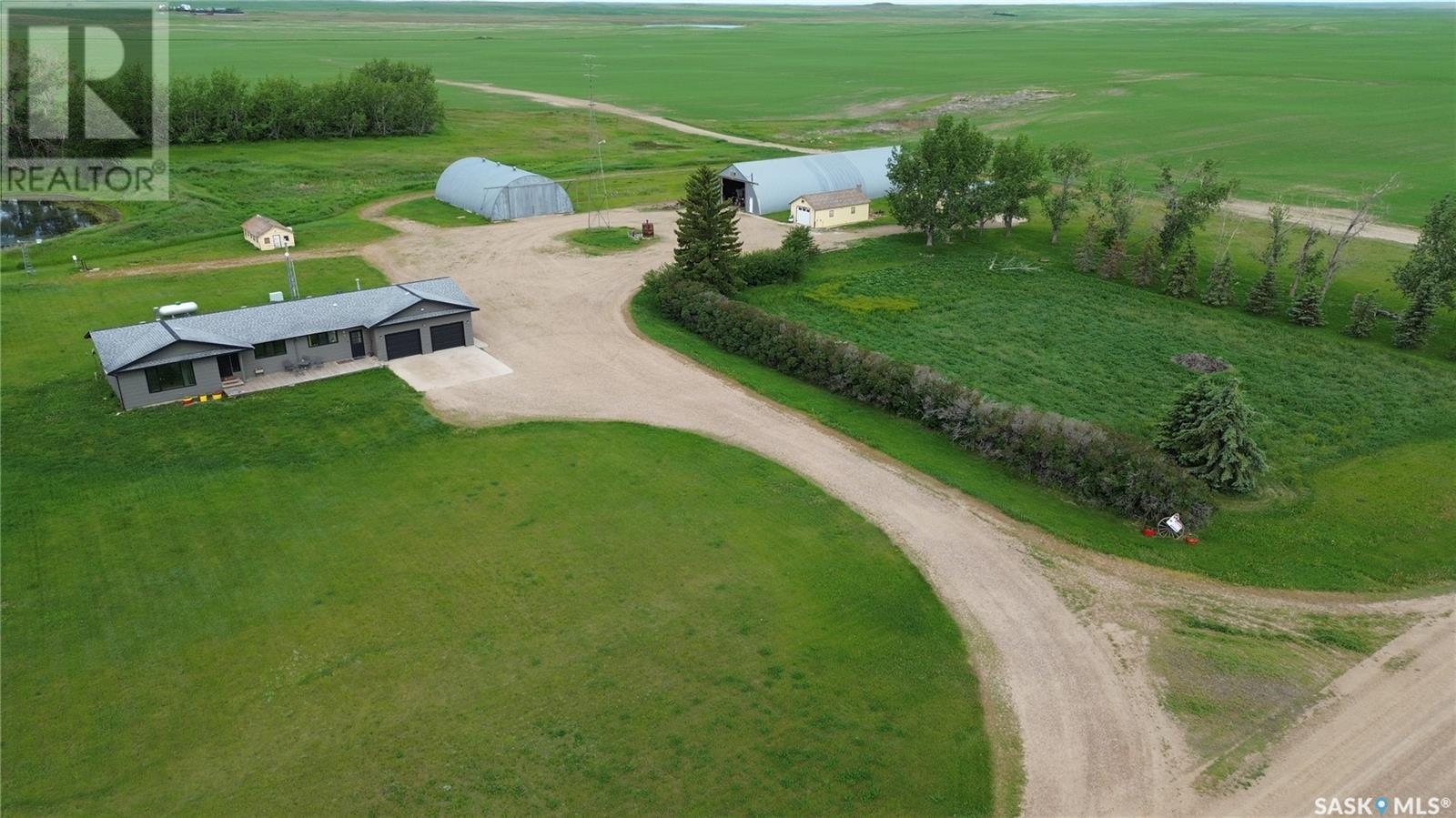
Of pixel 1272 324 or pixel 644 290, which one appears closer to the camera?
pixel 1272 324

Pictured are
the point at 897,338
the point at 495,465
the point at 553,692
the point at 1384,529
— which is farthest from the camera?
the point at 897,338

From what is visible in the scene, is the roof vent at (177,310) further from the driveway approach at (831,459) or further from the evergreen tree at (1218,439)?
the evergreen tree at (1218,439)

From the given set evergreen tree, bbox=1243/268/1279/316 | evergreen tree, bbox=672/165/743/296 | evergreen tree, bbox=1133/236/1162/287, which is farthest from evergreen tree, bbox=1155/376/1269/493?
evergreen tree, bbox=672/165/743/296

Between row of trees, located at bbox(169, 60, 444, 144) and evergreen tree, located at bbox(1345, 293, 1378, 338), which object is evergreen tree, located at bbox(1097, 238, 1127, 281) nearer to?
evergreen tree, located at bbox(1345, 293, 1378, 338)

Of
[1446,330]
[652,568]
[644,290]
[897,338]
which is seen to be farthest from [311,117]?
[1446,330]

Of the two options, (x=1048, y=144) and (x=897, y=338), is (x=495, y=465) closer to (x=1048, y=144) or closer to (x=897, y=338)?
(x=897, y=338)
